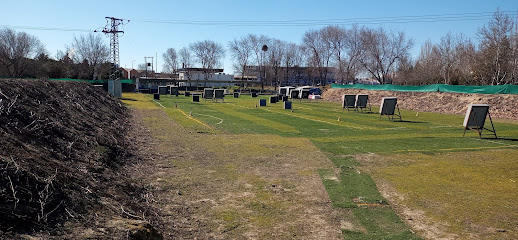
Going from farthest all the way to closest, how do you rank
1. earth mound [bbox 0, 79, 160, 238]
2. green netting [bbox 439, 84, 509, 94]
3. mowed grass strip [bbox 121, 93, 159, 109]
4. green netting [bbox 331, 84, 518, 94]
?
mowed grass strip [bbox 121, 93, 159, 109] → green netting [bbox 439, 84, 509, 94] → green netting [bbox 331, 84, 518, 94] → earth mound [bbox 0, 79, 160, 238]

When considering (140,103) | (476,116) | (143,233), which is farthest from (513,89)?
(143,233)

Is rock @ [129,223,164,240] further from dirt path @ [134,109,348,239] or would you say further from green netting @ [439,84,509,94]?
green netting @ [439,84,509,94]

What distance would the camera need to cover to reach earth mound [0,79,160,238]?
203 inches

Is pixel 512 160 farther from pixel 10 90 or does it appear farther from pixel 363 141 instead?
pixel 10 90

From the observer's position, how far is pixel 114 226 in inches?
226

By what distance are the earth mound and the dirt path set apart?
0.94 metres

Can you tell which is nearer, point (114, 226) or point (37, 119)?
point (114, 226)

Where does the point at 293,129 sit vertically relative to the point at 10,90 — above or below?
Result: below

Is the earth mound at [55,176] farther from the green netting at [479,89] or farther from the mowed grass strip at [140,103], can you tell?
the green netting at [479,89]

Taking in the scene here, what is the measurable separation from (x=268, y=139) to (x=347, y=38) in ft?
308

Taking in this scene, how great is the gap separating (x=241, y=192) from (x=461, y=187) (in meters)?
6.75

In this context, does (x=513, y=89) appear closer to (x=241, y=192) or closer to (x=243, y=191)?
(x=243, y=191)

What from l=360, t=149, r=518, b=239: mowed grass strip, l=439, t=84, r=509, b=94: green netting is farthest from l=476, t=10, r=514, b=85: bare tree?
l=360, t=149, r=518, b=239: mowed grass strip

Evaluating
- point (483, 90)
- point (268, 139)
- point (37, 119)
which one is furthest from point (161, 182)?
point (483, 90)
